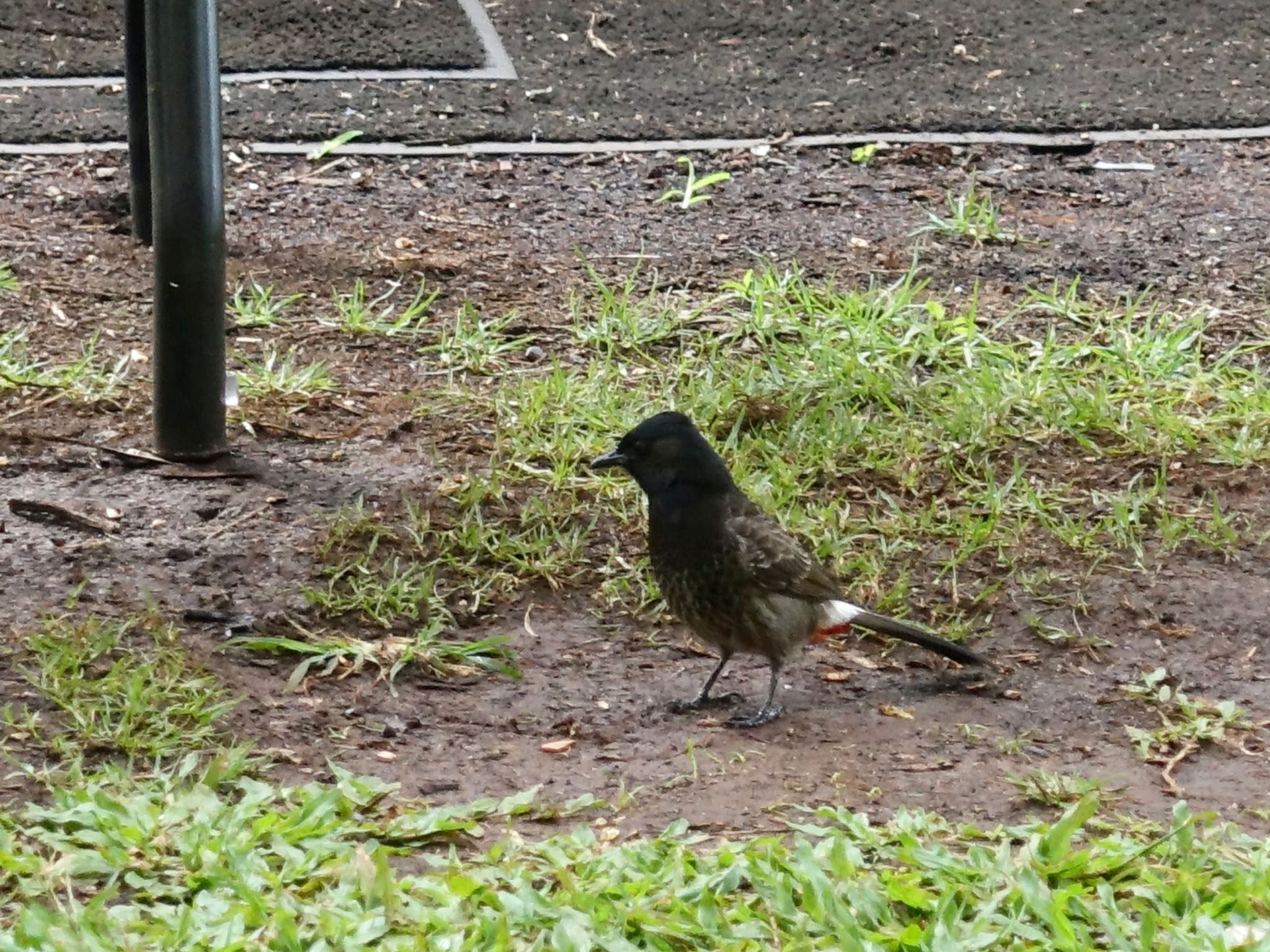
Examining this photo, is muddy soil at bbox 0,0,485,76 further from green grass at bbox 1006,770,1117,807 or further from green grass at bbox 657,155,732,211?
green grass at bbox 1006,770,1117,807

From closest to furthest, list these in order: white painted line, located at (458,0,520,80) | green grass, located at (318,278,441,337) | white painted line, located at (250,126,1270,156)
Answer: green grass, located at (318,278,441,337) < white painted line, located at (250,126,1270,156) < white painted line, located at (458,0,520,80)

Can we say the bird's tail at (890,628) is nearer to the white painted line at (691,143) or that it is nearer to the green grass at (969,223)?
the green grass at (969,223)

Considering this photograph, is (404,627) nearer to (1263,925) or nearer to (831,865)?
(831,865)

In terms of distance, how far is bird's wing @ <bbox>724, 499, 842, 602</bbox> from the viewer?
475 cm

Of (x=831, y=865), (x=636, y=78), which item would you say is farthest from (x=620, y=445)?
(x=636, y=78)

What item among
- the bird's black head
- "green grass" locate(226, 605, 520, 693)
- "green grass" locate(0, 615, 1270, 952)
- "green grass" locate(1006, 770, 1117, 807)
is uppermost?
the bird's black head

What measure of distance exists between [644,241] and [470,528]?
293cm

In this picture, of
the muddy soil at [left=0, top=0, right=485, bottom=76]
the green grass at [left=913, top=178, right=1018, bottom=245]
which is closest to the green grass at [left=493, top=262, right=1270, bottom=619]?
the green grass at [left=913, top=178, right=1018, bottom=245]

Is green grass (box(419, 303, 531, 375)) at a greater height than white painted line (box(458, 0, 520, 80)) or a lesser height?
lesser

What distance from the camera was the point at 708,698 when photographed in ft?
15.6

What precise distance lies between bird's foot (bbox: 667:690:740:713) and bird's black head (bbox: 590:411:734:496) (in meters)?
0.58

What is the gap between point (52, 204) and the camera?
26.3 feet

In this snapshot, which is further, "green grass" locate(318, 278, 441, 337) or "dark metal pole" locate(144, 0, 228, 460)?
"green grass" locate(318, 278, 441, 337)

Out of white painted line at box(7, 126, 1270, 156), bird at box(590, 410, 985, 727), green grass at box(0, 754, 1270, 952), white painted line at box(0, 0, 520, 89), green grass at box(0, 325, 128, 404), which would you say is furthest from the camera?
white painted line at box(0, 0, 520, 89)
